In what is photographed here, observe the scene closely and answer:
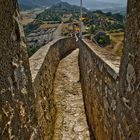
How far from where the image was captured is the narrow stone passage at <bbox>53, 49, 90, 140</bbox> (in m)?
7.20

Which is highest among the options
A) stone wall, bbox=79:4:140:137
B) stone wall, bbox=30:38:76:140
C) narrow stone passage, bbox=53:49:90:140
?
stone wall, bbox=79:4:140:137

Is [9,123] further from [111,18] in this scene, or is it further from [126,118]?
[111,18]

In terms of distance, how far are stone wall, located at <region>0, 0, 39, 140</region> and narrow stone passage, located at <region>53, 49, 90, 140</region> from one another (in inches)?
139

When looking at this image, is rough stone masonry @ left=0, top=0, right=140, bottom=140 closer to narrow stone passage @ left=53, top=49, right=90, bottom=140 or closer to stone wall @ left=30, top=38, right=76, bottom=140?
stone wall @ left=30, top=38, right=76, bottom=140

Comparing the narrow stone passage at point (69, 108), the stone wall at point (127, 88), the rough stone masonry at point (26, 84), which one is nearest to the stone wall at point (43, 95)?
the narrow stone passage at point (69, 108)

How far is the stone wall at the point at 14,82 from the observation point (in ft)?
8.88

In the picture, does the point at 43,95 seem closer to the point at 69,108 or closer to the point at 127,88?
the point at 69,108

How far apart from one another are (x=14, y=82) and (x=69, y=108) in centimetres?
568

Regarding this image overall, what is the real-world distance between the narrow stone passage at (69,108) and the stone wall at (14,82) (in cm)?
353

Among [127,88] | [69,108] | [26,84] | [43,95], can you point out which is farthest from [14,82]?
[69,108]

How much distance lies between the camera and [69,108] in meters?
8.63

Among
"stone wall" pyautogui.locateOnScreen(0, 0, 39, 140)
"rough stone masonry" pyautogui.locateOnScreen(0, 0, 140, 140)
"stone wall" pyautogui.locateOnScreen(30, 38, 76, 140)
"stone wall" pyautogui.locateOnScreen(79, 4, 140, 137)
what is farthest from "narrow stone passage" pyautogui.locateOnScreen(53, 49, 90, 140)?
"stone wall" pyautogui.locateOnScreen(0, 0, 39, 140)

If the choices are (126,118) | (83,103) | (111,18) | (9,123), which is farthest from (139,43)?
(111,18)

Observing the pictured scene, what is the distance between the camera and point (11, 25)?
3109mm
